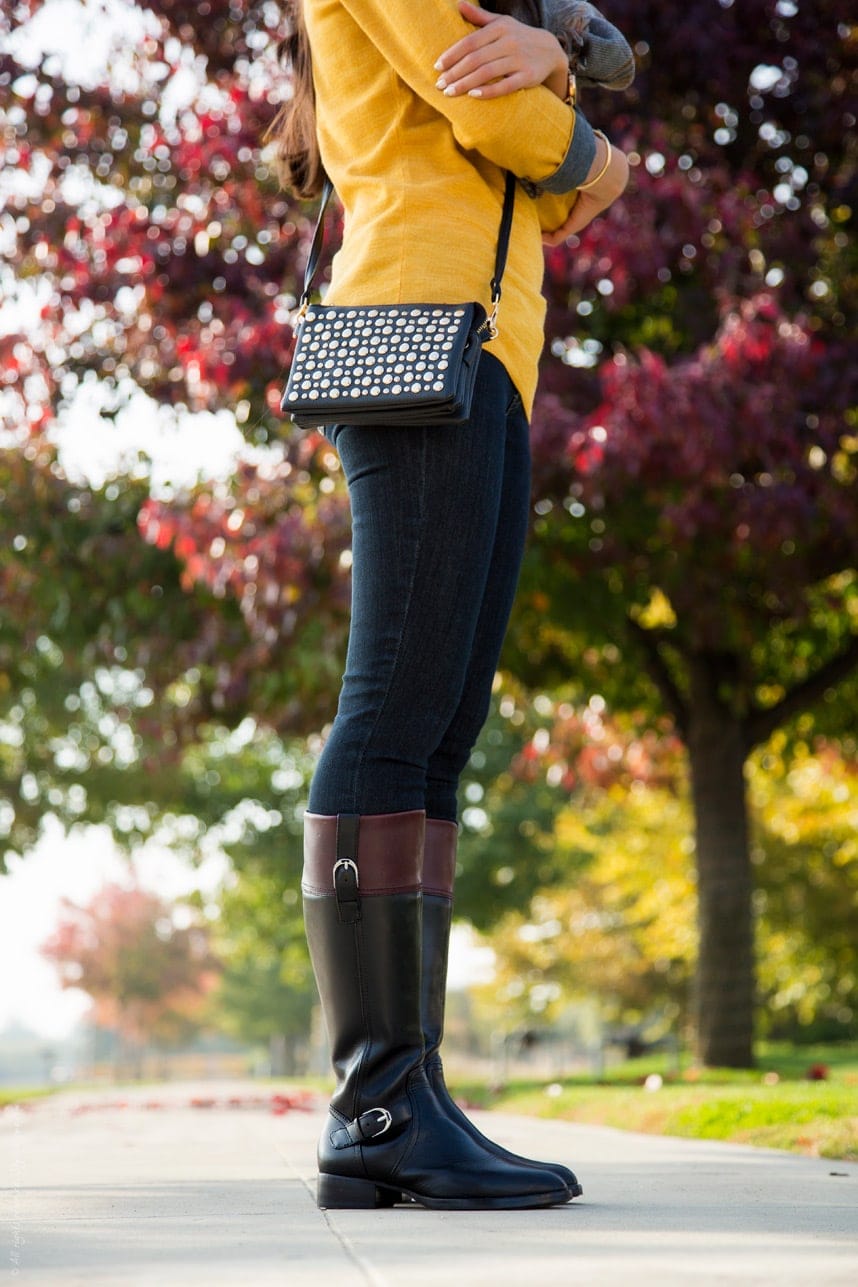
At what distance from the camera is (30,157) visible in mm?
7383

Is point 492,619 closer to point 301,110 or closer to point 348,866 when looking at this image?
point 348,866

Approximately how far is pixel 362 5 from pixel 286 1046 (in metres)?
42.4

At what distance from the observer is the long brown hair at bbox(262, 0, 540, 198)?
8.39 feet

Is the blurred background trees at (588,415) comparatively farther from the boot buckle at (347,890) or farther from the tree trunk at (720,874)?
the boot buckle at (347,890)

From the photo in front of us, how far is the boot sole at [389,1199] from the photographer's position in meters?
2.05

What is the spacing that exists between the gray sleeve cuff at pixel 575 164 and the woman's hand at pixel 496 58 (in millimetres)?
107

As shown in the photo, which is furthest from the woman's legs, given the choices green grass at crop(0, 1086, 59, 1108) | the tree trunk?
green grass at crop(0, 1086, 59, 1108)

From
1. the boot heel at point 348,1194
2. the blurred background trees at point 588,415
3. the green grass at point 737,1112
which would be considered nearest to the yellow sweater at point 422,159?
the boot heel at point 348,1194

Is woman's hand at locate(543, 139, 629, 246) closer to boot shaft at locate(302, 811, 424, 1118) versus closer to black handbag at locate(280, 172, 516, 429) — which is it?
black handbag at locate(280, 172, 516, 429)

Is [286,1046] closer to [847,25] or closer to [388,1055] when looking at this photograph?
[847,25]

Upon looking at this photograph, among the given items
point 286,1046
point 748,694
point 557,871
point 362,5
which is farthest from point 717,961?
point 286,1046

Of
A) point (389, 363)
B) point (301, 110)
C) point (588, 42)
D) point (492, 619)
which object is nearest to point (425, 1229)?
point (492, 619)

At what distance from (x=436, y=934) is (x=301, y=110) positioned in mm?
1537

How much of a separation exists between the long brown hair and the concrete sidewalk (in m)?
1.87
